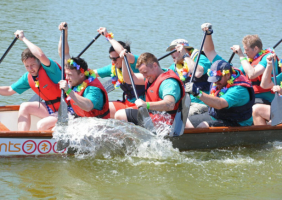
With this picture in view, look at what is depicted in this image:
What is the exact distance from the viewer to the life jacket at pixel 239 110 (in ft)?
19.7

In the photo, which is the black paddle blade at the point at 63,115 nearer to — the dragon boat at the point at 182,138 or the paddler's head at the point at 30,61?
the dragon boat at the point at 182,138

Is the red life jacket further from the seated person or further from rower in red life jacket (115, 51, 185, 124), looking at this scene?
rower in red life jacket (115, 51, 185, 124)

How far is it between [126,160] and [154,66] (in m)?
1.33

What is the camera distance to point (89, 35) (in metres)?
15.1

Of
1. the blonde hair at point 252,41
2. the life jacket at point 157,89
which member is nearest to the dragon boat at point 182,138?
the life jacket at point 157,89

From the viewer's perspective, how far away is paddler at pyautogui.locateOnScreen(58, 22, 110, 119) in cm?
553

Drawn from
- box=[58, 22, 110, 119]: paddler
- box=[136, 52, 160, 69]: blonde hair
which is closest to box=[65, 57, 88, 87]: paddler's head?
box=[58, 22, 110, 119]: paddler

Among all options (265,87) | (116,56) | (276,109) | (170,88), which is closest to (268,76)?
(265,87)

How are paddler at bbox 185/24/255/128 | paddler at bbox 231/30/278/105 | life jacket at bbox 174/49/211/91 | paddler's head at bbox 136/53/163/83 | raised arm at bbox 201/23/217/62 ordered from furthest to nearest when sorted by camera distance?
raised arm at bbox 201/23/217/62
paddler at bbox 231/30/278/105
life jacket at bbox 174/49/211/91
paddler at bbox 185/24/255/128
paddler's head at bbox 136/53/163/83

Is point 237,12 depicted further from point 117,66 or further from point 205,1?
point 117,66

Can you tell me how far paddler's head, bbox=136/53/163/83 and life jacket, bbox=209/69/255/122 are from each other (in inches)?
39.0

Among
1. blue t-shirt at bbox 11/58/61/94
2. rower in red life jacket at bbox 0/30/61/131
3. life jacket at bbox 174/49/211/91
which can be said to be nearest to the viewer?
rower in red life jacket at bbox 0/30/61/131

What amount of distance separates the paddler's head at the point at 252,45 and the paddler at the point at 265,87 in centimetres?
44

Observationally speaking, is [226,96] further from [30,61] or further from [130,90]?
[30,61]
